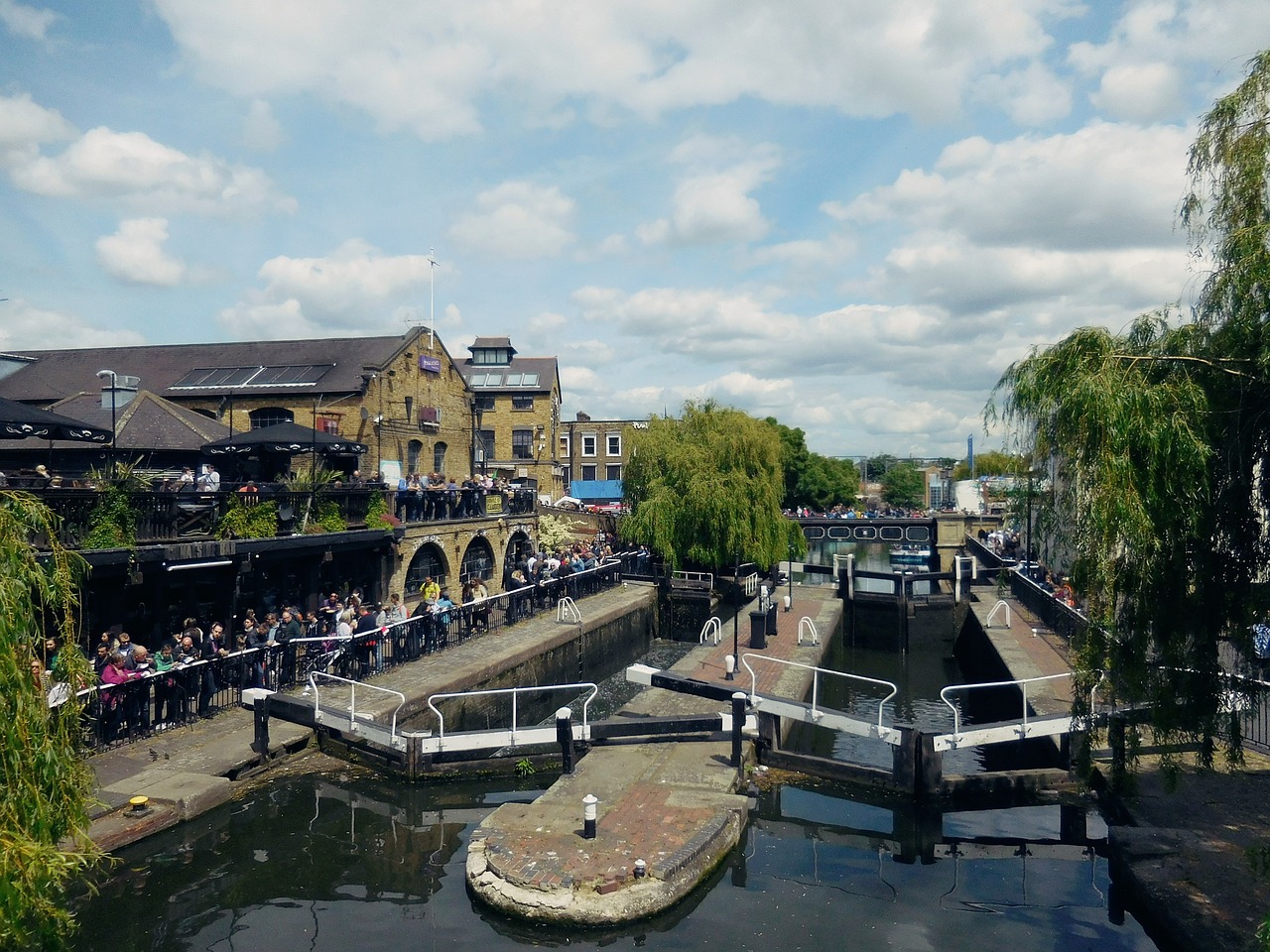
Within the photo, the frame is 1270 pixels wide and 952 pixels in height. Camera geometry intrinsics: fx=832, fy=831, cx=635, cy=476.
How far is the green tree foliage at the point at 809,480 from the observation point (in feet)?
234

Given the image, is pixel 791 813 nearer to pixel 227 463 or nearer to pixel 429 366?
pixel 227 463

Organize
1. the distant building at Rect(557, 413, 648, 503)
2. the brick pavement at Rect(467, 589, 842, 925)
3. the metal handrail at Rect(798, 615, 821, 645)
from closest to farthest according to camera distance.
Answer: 1. the brick pavement at Rect(467, 589, 842, 925)
2. the metal handrail at Rect(798, 615, 821, 645)
3. the distant building at Rect(557, 413, 648, 503)

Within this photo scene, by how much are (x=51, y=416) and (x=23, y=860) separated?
30.6 ft

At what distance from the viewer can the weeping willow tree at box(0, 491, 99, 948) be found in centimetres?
443

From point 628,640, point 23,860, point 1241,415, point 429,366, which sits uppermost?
point 429,366

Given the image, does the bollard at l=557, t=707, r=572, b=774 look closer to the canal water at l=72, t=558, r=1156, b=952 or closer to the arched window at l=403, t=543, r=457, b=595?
the canal water at l=72, t=558, r=1156, b=952

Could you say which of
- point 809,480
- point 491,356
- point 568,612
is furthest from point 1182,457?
point 809,480

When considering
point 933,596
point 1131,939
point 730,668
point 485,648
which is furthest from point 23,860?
point 933,596

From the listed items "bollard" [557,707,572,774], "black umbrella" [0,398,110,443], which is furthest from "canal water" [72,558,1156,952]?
"black umbrella" [0,398,110,443]

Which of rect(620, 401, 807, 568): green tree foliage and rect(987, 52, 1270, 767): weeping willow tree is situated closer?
rect(987, 52, 1270, 767): weeping willow tree

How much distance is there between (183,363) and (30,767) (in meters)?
27.7

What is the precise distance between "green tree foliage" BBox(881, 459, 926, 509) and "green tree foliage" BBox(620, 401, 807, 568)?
8953 cm

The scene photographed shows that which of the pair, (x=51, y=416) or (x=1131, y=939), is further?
(x=51, y=416)

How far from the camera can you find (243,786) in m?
10.7
